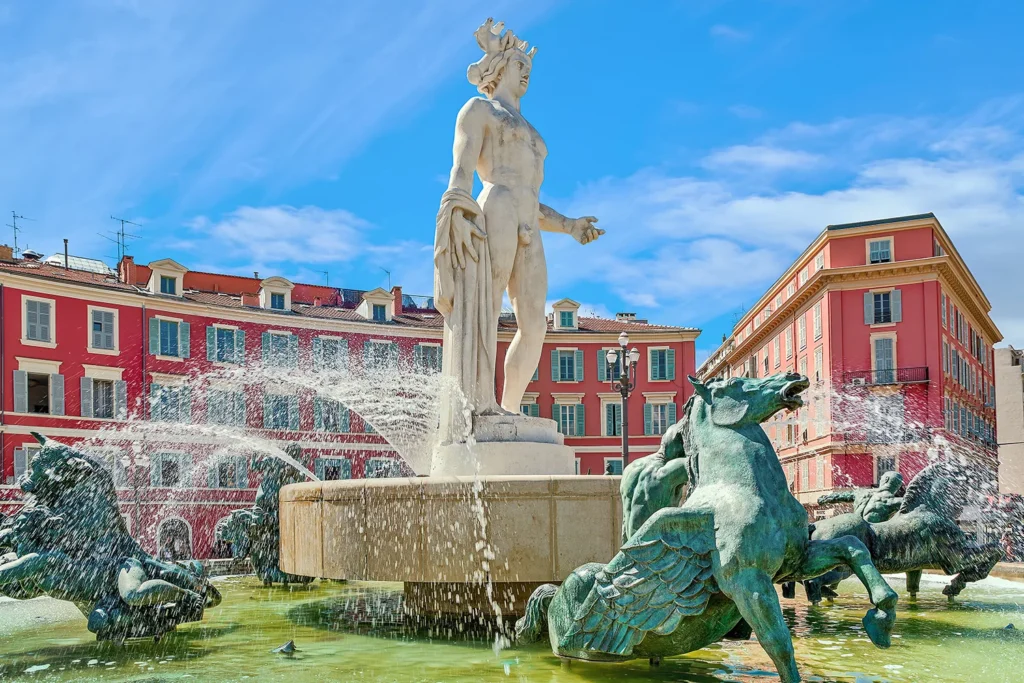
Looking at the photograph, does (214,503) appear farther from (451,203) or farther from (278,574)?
(451,203)

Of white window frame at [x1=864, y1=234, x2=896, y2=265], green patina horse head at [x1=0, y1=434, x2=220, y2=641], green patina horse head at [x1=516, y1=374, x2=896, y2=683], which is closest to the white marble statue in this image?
green patina horse head at [x1=0, y1=434, x2=220, y2=641]

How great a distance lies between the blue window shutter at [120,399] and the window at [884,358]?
1270 inches

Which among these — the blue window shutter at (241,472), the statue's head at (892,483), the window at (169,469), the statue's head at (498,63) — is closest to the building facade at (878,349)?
the blue window shutter at (241,472)

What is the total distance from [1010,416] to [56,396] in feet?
109

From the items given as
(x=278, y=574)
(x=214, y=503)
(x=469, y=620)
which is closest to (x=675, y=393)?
(x=214, y=503)

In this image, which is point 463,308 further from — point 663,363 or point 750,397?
point 663,363

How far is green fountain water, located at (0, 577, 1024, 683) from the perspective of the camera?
5.59 m

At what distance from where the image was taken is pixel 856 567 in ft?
13.4

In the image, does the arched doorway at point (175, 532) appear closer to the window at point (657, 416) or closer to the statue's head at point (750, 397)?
the window at point (657, 416)

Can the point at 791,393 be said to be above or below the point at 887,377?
below

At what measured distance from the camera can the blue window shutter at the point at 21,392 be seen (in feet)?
111

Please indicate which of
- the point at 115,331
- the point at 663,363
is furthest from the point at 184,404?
the point at 663,363

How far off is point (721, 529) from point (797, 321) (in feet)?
157

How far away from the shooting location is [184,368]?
38.9 metres
